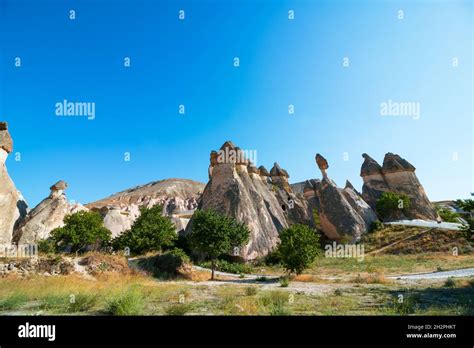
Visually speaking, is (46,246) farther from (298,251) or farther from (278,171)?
(278,171)

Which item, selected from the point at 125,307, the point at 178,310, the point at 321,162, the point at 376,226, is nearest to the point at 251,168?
the point at 321,162

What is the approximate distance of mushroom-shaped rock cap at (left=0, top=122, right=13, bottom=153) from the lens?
30.6 meters

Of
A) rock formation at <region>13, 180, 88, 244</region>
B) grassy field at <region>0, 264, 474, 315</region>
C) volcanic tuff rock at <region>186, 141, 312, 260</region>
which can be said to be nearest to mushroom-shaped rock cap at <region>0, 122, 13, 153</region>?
rock formation at <region>13, 180, 88, 244</region>

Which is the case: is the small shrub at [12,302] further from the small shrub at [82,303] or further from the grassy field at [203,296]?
the small shrub at [82,303]

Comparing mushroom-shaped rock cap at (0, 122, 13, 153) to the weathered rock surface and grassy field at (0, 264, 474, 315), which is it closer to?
grassy field at (0, 264, 474, 315)

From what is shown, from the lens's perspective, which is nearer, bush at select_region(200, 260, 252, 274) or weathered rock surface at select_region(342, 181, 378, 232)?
bush at select_region(200, 260, 252, 274)

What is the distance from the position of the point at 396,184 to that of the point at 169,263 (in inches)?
1278

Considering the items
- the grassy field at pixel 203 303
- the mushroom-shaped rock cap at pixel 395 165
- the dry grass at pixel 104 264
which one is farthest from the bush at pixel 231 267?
the mushroom-shaped rock cap at pixel 395 165

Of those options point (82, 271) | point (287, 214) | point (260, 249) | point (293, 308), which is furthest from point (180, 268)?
point (287, 214)

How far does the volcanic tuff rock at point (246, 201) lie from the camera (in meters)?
27.1

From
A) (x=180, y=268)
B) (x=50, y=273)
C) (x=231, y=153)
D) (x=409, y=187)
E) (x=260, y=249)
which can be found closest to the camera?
(x=50, y=273)

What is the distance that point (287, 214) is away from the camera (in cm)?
3919
